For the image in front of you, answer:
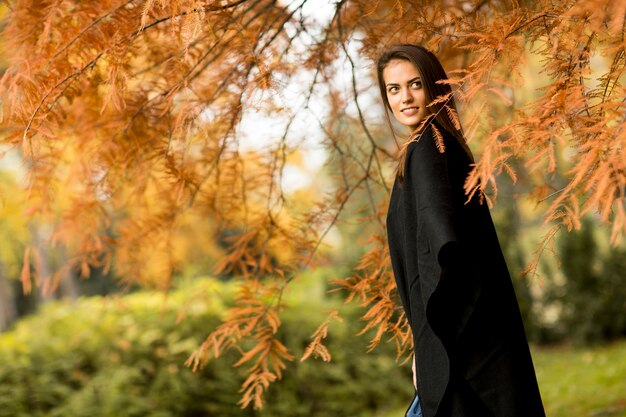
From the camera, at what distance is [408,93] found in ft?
7.37

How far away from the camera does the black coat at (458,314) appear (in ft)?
6.47

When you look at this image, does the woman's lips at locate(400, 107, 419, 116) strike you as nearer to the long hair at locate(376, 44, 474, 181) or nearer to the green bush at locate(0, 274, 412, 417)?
the long hair at locate(376, 44, 474, 181)

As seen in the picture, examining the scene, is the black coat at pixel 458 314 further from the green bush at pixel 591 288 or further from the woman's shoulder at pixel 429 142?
the green bush at pixel 591 288

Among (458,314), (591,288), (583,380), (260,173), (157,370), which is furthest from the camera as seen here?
(591,288)

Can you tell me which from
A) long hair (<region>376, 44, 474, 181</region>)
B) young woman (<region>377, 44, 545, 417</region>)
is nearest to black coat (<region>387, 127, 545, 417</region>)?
young woman (<region>377, 44, 545, 417</region>)

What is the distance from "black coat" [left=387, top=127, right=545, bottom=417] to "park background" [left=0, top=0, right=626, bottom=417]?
0.15m

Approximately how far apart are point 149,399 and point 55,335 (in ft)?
3.27

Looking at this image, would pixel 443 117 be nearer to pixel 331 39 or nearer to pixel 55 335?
pixel 331 39

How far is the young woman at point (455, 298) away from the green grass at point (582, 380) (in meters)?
3.45

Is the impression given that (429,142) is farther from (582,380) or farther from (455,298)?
(582,380)

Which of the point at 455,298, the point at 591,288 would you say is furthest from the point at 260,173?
the point at 591,288

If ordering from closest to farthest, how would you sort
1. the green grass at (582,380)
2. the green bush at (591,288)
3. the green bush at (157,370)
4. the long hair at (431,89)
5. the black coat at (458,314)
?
the black coat at (458,314) → the long hair at (431,89) → the green bush at (157,370) → the green grass at (582,380) → the green bush at (591,288)

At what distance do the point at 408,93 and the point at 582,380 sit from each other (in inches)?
202

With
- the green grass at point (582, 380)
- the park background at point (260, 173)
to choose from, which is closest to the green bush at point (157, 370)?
the park background at point (260, 173)
